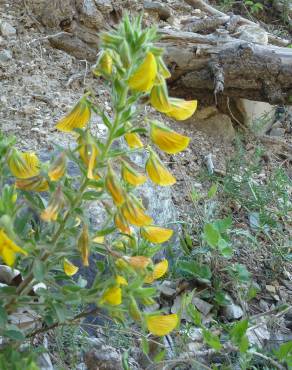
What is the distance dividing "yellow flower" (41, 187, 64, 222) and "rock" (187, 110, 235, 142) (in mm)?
2206

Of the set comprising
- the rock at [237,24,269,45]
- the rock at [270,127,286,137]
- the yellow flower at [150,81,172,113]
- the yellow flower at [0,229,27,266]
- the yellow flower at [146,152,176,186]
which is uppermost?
the yellow flower at [150,81,172,113]

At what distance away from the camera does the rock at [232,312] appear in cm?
276

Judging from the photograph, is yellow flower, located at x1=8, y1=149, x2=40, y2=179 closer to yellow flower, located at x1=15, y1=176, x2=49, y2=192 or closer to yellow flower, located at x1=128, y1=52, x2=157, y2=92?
yellow flower, located at x1=15, y1=176, x2=49, y2=192

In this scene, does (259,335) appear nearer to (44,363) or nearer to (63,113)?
(44,363)

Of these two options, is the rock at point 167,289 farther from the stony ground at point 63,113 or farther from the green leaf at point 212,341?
the green leaf at point 212,341

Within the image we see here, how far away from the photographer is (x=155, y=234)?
1.83m

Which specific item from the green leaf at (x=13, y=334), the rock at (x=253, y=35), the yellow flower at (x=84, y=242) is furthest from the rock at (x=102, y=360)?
the rock at (x=253, y=35)

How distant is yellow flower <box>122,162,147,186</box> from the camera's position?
1642 millimetres

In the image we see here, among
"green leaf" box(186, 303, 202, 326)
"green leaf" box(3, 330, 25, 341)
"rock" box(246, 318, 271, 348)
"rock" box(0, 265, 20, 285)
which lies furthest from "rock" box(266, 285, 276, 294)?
"green leaf" box(3, 330, 25, 341)

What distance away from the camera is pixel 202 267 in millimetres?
2799

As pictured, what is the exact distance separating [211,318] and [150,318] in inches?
38.1

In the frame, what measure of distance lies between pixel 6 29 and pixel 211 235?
5.63 feet

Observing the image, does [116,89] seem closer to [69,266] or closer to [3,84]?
[69,266]

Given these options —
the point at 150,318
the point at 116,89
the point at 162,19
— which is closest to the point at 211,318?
the point at 150,318
